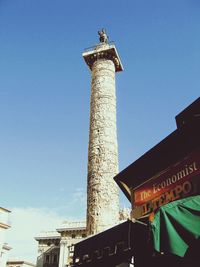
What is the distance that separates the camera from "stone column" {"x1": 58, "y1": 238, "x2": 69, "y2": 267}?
2820cm

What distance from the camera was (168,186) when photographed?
5027mm

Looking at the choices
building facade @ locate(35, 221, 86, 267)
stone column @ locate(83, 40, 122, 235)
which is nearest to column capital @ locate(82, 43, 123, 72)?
stone column @ locate(83, 40, 122, 235)

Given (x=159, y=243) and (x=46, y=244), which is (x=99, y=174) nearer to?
(x=159, y=243)

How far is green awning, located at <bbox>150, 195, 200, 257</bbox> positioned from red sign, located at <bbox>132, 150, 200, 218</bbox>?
692 mm

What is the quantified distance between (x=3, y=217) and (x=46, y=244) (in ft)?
38.1

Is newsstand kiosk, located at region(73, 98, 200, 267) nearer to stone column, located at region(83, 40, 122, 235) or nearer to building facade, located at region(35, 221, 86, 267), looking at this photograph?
stone column, located at region(83, 40, 122, 235)

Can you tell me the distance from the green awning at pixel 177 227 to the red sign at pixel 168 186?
0.69 meters

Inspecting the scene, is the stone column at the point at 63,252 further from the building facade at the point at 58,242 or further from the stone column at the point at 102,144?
the stone column at the point at 102,144

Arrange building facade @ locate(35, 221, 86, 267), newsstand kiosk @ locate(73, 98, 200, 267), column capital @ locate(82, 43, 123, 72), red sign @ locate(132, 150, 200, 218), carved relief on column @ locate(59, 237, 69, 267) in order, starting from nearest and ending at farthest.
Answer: newsstand kiosk @ locate(73, 98, 200, 267), red sign @ locate(132, 150, 200, 218), column capital @ locate(82, 43, 123, 72), carved relief on column @ locate(59, 237, 69, 267), building facade @ locate(35, 221, 86, 267)

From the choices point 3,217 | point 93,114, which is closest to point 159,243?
point 93,114

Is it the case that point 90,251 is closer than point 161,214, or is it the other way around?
point 161,214

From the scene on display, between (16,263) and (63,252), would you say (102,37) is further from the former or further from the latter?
(16,263)

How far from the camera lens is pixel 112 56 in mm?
17891

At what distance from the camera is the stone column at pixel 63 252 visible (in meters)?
28.2
